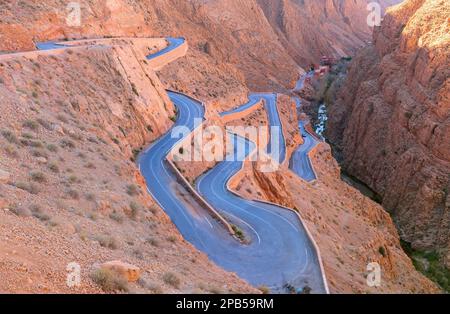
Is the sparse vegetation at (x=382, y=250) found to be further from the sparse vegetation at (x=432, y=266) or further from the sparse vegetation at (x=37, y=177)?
the sparse vegetation at (x=37, y=177)

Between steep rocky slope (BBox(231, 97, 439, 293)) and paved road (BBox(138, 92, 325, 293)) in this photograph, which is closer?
paved road (BBox(138, 92, 325, 293))

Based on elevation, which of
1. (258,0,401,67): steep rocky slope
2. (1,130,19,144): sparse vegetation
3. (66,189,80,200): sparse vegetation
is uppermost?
(258,0,401,67): steep rocky slope

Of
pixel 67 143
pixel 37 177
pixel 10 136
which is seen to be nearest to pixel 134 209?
pixel 37 177

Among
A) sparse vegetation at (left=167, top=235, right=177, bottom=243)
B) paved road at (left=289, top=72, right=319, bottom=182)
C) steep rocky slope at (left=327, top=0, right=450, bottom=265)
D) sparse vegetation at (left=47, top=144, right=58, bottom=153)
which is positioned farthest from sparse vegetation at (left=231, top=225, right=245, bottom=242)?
steep rocky slope at (left=327, top=0, right=450, bottom=265)

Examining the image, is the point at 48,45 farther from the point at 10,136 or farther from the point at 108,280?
the point at 108,280

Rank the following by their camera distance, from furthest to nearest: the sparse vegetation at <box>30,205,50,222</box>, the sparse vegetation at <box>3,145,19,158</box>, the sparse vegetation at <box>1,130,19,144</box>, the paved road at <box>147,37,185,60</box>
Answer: the paved road at <box>147,37,185,60</box> → the sparse vegetation at <box>1,130,19,144</box> → the sparse vegetation at <box>3,145,19,158</box> → the sparse vegetation at <box>30,205,50,222</box>

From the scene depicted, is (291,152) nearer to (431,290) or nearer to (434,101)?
(434,101)

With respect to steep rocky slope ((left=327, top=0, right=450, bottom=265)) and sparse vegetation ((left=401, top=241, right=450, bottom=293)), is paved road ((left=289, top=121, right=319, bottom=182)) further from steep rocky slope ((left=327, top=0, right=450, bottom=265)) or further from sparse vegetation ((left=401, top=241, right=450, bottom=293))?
sparse vegetation ((left=401, top=241, right=450, bottom=293))

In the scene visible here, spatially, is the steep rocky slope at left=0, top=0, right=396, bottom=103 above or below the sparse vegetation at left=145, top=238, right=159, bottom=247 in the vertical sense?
above

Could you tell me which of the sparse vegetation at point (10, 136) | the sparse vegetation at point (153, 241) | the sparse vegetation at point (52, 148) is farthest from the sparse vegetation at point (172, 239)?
the sparse vegetation at point (10, 136)
